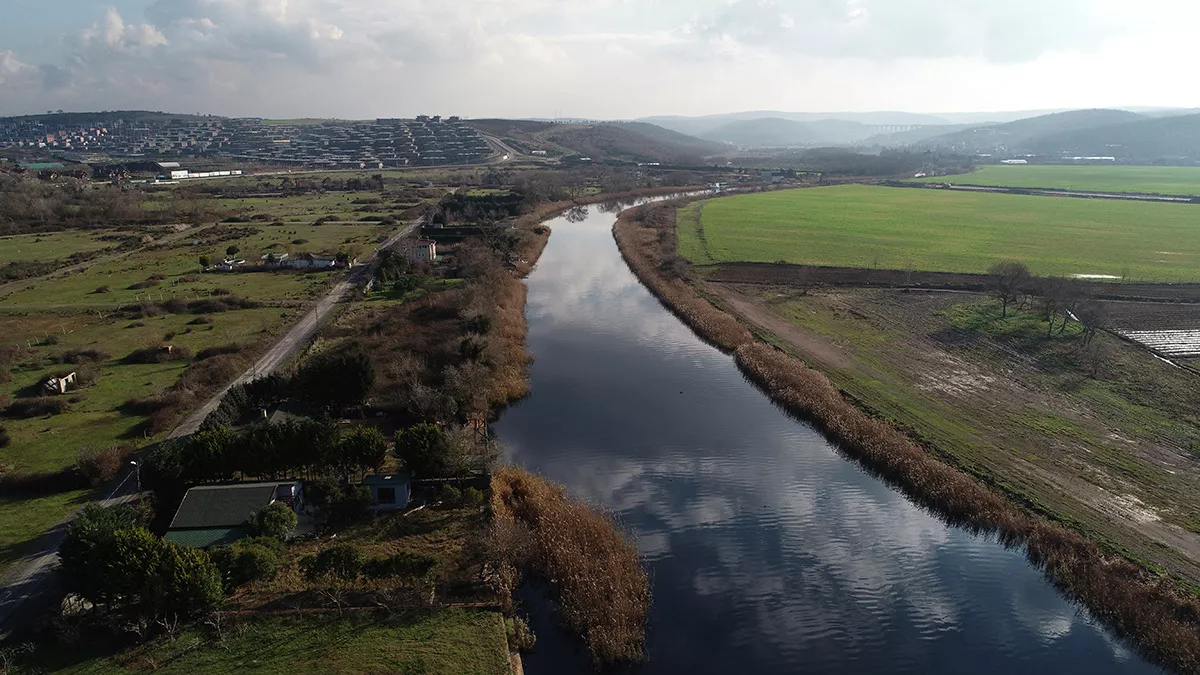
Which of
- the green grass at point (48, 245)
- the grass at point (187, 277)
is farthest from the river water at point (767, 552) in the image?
the green grass at point (48, 245)

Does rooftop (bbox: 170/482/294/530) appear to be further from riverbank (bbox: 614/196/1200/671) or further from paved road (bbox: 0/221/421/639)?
riverbank (bbox: 614/196/1200/671)

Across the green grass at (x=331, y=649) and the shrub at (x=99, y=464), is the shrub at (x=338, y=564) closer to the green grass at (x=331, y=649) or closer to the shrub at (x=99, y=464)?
the green grass at (x=331, y=649)

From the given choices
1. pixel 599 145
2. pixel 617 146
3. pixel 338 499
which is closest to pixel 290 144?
pixel 599 145

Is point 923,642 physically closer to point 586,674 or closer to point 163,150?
point 586,674

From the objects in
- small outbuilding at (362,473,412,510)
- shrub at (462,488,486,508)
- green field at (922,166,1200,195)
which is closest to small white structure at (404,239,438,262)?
small outbuilding at (362,473,412,510)

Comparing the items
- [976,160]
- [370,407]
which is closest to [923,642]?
[370,407]
